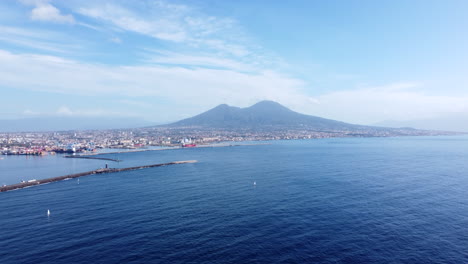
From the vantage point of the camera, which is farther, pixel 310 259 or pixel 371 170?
pixel 371 170

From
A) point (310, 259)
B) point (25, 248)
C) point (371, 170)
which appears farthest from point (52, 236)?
point (371, 170)

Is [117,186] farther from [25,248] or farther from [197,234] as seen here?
[197,234]

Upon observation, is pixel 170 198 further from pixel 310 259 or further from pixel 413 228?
pixel 413 228

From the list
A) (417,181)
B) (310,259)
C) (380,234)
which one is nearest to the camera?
(310,259)

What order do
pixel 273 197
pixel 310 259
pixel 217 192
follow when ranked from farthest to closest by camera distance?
pixel 217 192 < pixel 273 197 < pixel 310 259

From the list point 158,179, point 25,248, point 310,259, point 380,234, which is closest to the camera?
point 310,259

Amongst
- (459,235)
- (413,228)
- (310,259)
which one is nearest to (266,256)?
(310,259)

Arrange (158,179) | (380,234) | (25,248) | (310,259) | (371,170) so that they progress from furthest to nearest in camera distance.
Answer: (371,170) < (158,179) < (380,234) < (25,248) < (310,259)
